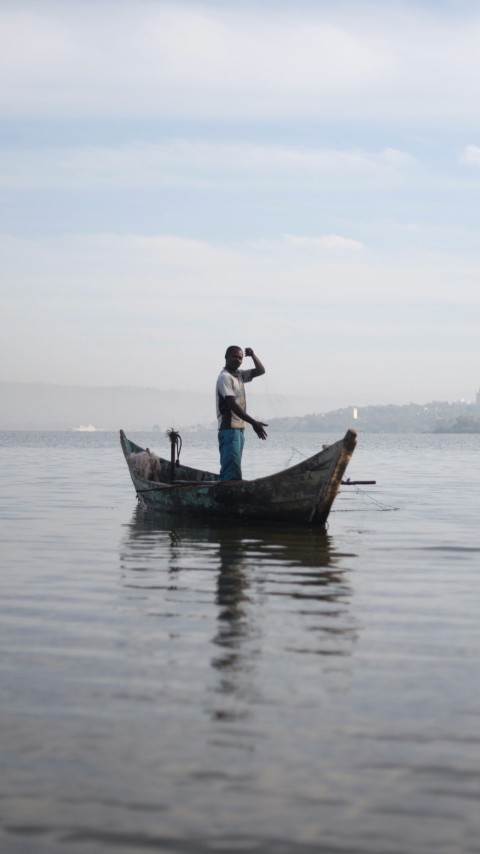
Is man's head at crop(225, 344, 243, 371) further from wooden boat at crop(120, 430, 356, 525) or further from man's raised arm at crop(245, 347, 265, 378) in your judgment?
wooden boat at crop(120, 430, 356, 525)

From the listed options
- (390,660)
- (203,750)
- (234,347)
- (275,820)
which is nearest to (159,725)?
(203,750)

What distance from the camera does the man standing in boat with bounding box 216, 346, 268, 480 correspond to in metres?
15.6

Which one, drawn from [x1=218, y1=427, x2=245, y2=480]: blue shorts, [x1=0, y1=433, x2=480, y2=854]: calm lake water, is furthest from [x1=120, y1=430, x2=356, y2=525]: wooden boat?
[x1=0, y1=433, x2=480, y2=854]: calm lake water

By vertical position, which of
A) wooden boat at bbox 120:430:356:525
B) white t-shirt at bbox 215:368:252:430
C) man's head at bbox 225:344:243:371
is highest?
man's head at bbox 225:344:243:371

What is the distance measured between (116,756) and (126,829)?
2.57 ft

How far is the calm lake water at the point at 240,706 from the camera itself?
418 centimetres

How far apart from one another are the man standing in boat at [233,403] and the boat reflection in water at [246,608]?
1.44 metres

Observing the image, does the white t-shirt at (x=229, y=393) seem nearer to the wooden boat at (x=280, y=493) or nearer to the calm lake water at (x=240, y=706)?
the wooden boat at (x=280, y=493)

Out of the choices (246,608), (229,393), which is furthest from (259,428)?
(246,608)

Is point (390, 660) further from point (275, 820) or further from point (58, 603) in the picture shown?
point (58, 603)

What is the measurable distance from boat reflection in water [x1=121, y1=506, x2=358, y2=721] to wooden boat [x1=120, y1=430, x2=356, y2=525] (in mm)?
410

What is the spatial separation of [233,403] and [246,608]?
22.6ft

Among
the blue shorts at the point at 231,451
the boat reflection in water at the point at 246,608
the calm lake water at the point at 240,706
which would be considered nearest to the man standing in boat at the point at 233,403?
the blue shorts at the point at 231,451

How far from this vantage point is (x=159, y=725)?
538 centimetres
